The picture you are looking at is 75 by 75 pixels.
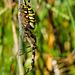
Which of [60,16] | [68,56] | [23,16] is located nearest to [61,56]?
[68,56]

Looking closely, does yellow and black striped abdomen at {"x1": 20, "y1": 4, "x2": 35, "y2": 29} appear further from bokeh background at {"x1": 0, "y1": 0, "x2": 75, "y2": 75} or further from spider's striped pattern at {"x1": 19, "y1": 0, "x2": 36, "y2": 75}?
bokeh background at {"x1": 0, "y1": 0, "x2": 75, "y2": 75}

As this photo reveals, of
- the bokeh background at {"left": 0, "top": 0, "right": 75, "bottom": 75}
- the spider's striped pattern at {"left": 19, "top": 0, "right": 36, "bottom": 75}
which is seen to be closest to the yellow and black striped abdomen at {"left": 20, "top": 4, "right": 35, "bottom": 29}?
the spider's striped pattern at {"left": 19, "top": 0, "right": 36, "bottom": 75}

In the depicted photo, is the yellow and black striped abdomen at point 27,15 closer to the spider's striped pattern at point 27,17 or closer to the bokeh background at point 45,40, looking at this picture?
the spider's striped pattern at point 27,17

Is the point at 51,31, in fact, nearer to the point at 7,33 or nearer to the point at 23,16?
the point at 7,33

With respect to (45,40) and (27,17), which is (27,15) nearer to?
(27,17)

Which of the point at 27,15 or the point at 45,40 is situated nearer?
the point at 27,15

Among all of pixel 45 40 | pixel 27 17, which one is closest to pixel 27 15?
pixel 27 17

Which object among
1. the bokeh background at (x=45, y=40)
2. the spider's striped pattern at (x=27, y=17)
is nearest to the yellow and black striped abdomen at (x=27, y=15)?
the spider's striped pattern at (x=27, y=17)
